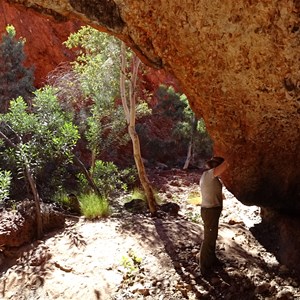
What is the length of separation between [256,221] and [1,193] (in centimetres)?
485

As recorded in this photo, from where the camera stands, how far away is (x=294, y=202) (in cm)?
582

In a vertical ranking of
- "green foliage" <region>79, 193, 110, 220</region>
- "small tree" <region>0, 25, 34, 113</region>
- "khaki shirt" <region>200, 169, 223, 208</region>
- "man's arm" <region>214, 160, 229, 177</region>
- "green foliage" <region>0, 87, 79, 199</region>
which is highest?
"small tree" <region>0, 25, 34, 113</region>

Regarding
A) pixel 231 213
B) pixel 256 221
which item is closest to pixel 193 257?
pixel 256 221

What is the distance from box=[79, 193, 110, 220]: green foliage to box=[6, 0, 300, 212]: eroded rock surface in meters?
2.98

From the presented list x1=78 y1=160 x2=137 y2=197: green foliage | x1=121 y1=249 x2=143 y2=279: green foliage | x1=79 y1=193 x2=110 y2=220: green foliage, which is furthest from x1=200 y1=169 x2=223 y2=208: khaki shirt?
x1=78 y1=160 x2=137 y2=197: green foliage

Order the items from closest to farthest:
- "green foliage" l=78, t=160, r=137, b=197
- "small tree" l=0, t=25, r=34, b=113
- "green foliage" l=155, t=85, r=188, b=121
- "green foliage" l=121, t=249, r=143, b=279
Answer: "green foliage" l=121, t=249, r=143, b=279 < "green foliage" l=78, t=160, r=137, b=197 < "small tree" l=0, t=25, r=34, b=113 < "green foliage" l=155, t=85, r=188, b=121

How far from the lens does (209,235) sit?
5.29 m

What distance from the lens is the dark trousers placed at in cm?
528

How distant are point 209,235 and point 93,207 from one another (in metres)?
3.34

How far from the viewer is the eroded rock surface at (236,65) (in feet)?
15.3

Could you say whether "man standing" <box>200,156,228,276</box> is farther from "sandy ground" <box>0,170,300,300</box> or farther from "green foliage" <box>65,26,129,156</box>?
"green foliage" <box>65,26,129,156</box>

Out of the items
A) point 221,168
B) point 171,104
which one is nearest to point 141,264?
point 221,168

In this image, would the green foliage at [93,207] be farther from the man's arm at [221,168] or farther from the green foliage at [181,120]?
the green foliage at [181,120]

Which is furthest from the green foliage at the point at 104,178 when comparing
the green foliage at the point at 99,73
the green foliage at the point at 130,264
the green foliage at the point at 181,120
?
the green foliage at the point at 181,120
